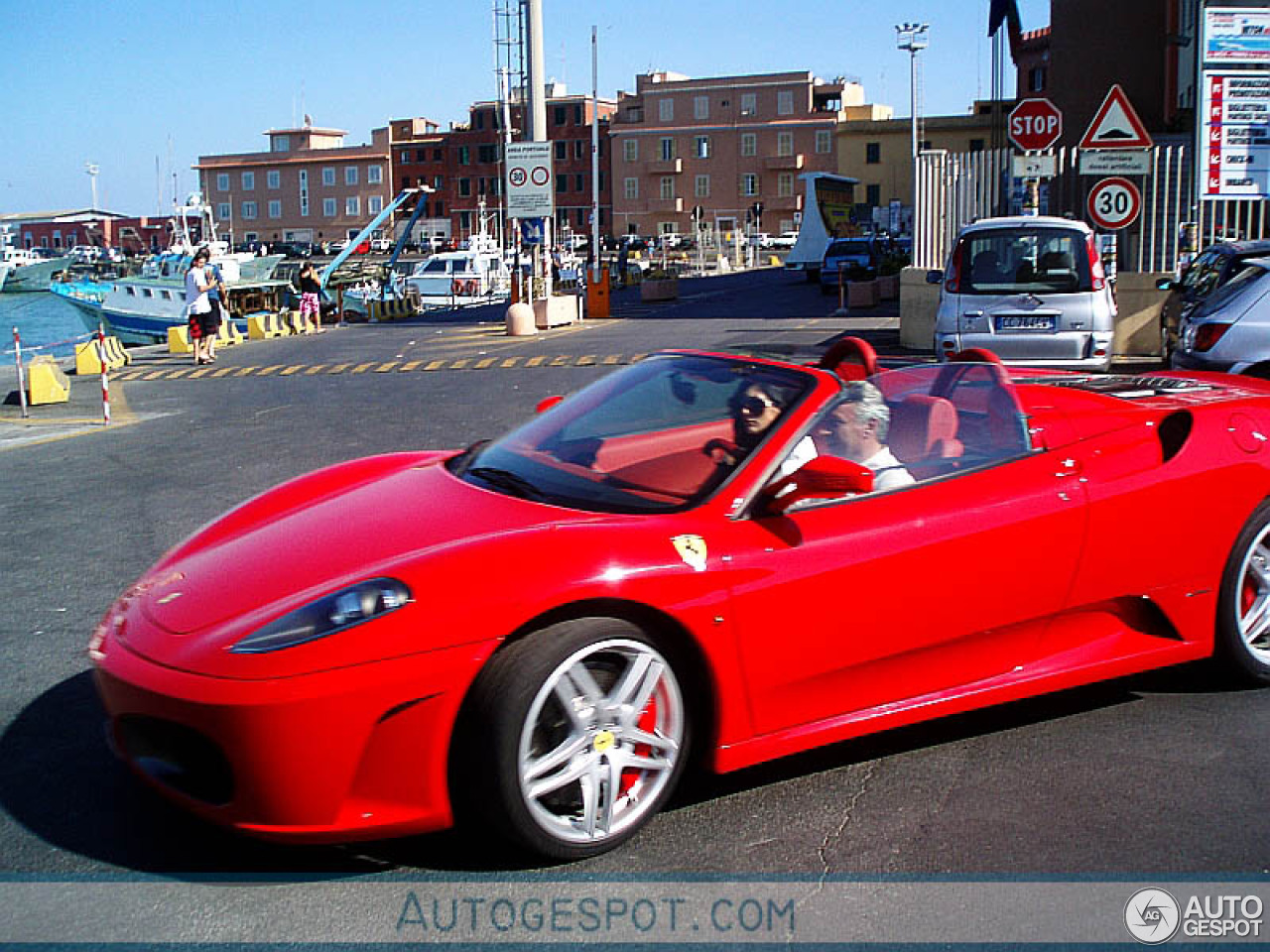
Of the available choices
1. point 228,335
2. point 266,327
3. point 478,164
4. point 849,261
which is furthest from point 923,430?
point 478,164

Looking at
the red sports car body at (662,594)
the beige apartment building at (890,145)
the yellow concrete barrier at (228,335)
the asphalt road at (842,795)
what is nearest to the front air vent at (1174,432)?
the red sports car body at (662,594)

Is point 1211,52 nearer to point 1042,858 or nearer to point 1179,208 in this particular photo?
point 1179,208

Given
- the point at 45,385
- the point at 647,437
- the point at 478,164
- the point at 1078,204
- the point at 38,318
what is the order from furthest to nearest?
the point at 478,164 < the point at 38,318 < the point at 1078,204 < the point at 45,385 < the point at 647,437

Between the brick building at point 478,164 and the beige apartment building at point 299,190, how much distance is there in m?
2.74

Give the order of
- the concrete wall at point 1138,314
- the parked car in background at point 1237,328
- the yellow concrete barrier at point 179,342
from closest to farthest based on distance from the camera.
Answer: the parked car in background at point 1237,328 < the concrete wall at point 1138,314 < the yellow concrete barrier at point 179,342

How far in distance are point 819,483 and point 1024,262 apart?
10.3 meters

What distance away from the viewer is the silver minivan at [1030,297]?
12922 mm

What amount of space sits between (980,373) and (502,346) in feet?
59.5

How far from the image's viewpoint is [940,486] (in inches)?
164

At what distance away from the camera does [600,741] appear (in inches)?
137

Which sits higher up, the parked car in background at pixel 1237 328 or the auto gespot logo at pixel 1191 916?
the parked car in background at pixel 1237 328

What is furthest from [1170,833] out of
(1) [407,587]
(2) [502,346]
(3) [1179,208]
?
(2) [502,346]

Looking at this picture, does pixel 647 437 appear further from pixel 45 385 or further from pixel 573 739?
pixel 45 385

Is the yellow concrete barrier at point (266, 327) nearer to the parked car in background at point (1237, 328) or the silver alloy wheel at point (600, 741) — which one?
the parked car in background at point (1237, 328)
